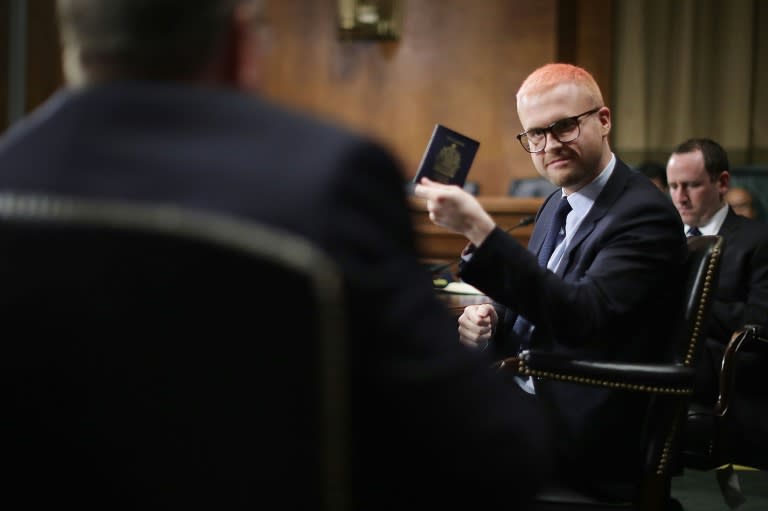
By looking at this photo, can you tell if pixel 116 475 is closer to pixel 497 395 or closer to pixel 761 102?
pixel 497 395

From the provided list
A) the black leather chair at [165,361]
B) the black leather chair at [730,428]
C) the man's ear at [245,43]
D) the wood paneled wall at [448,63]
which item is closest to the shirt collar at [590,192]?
the black leather chair at [730,428]

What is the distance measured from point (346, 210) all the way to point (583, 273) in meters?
1.45

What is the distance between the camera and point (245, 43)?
0.81 metres

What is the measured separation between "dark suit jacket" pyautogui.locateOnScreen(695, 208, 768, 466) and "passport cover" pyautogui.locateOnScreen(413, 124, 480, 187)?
1.11 m

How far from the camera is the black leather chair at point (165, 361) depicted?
0.67 meters

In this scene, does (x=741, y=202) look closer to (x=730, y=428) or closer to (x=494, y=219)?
(x=494, y=219)

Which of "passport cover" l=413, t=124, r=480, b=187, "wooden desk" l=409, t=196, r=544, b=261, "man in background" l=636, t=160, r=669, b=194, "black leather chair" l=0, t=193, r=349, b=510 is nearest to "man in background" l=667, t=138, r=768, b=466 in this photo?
"passport cover" l=413, t=124, r=480, b=187

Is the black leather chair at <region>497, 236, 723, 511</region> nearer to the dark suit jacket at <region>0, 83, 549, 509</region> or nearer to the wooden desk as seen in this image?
the dark suit jacket at <region>0, 83, 549, 509</region>

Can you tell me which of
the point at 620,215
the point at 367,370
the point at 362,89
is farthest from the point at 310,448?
the point at 362,89

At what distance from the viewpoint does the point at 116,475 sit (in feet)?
2.32

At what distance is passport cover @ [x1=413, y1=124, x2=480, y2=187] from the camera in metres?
1.90

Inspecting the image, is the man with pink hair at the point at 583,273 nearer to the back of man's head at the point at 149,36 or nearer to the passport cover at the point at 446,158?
the passport cover at the point at 446,158

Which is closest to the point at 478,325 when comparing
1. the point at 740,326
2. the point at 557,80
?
the point at 557,80

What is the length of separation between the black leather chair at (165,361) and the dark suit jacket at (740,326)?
221cm
